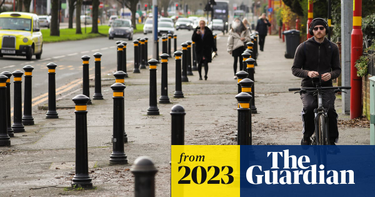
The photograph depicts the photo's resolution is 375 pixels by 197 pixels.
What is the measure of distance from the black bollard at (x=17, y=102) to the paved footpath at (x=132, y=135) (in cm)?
19

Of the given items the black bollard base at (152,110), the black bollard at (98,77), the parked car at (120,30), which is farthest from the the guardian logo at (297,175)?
the parked car at (120,30)

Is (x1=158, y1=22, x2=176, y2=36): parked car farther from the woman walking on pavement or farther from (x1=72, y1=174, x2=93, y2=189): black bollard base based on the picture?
(x1=72, y1=174, x2=93, y2=189): black bollard base

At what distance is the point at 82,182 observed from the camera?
6.91m

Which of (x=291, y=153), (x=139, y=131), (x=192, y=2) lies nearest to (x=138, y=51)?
(x=139, y=131)

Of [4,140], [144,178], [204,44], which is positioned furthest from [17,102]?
[204,44]

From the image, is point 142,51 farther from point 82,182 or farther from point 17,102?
point 82,182

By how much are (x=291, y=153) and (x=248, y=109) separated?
61.8 inches

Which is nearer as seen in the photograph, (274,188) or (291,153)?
(274,188)

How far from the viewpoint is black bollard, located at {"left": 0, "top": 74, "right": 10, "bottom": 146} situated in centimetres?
929

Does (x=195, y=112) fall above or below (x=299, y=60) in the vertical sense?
below

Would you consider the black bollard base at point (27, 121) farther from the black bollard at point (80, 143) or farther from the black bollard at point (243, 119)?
the black bollard at point (243, 119)

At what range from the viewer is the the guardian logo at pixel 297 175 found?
6.88m

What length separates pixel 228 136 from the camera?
993 centimetres

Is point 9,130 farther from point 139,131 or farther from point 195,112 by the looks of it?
point 195,112
